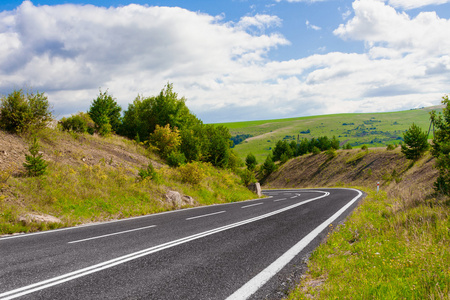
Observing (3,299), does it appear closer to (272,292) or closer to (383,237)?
(272,292)

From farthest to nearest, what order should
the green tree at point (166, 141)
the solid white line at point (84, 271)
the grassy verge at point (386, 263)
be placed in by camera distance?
the green tree at point (166, 141)
the solid white line at point (84, 271)
the grassy verge at point (386, 263)

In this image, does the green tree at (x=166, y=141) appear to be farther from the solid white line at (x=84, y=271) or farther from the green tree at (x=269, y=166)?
the green tree at (x=269, y=166)

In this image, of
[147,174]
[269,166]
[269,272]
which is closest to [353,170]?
[269,166]

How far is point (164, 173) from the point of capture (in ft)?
56.7

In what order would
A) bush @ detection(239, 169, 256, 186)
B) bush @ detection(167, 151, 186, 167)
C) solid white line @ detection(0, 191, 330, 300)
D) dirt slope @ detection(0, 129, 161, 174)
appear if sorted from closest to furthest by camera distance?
solid white line @ detection(0, 191, 330, 300)
dirt slope @ detection(0, 129, 161, 174)
bush @ detection(167, 151, 186, 167)
bush @ detection(239, 169, 256, 186)

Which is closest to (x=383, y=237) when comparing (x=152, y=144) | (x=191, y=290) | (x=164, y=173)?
(x=191, y=290)

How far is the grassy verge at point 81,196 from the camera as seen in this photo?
8602mm

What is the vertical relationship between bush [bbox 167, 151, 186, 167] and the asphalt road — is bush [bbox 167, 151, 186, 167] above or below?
above

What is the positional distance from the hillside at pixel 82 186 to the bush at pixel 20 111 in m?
0.63

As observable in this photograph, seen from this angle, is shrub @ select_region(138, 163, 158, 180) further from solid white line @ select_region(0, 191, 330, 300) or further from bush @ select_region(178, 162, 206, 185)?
solid white line @ select_region(0, 191, 330, 300)

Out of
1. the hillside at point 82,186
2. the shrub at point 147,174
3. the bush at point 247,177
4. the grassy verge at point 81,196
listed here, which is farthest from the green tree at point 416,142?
the shrub at point 147,174

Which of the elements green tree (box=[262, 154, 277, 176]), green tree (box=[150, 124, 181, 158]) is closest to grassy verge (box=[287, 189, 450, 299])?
green tree (box=[150, 124, 181, 158])

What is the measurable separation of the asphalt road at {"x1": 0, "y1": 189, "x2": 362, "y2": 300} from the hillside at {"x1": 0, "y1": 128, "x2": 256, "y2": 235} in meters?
2.16

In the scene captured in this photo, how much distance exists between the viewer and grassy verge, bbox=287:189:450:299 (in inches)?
130
